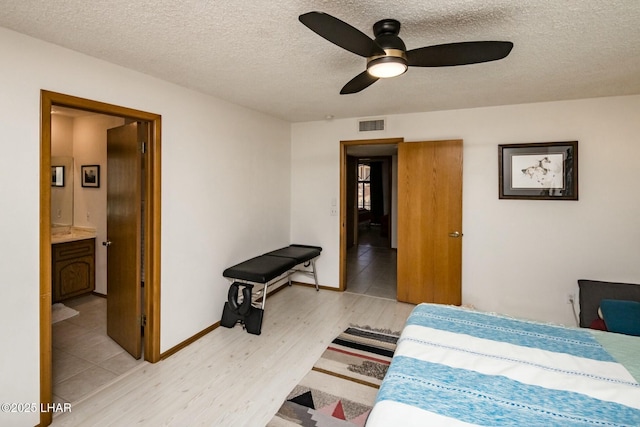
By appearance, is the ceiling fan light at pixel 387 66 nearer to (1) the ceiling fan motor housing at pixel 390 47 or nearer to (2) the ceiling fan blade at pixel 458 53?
(1) the ceiling fan motor housing at pixel 390 47

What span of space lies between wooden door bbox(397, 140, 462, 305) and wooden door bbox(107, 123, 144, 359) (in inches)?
116

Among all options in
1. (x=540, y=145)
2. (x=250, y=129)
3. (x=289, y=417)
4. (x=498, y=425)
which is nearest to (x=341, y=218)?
(x=250, y=129)

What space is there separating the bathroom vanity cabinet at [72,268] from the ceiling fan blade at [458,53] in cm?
445

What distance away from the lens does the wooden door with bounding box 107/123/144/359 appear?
271cm

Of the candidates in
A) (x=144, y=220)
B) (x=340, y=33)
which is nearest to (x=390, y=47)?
(x=340, y=33)

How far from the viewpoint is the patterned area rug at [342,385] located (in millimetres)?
2018

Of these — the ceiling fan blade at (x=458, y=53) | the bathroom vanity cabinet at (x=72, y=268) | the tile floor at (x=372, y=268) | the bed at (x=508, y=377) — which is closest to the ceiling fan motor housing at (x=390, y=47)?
the ceiling fan blade at (x=458, y=53)

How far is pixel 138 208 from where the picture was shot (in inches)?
106

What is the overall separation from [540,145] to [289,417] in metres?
3.60

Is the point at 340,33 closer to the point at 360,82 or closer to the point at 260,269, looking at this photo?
the point at 360,82

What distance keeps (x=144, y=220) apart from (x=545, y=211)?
4.10 meters

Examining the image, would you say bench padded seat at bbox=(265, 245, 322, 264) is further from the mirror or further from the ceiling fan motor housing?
the mirror

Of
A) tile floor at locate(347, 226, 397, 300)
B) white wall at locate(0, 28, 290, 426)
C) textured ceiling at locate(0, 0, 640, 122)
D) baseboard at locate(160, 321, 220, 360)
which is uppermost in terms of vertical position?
textured ceiling at locate(0, 0, 640, 122)

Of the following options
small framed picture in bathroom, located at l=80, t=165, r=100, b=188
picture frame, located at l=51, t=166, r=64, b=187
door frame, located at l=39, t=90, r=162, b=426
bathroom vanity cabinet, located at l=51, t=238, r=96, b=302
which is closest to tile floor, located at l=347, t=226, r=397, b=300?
door frame, located at l=39, t=90, r=162, b=426
